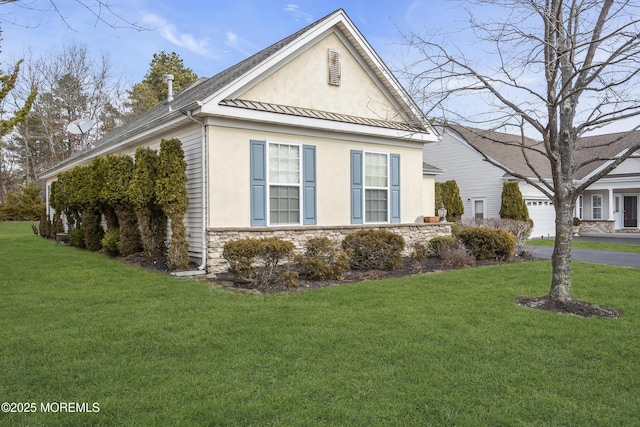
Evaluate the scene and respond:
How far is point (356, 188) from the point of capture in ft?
38.8

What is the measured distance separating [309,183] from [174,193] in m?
3.14

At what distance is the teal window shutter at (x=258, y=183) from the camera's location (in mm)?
10000

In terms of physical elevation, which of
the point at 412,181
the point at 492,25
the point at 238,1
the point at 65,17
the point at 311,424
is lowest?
the point at 311,424

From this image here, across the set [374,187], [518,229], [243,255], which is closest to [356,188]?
[374,187]

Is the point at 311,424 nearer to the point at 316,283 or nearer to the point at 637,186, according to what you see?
the point at 316,283

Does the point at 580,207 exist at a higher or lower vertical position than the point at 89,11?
lower

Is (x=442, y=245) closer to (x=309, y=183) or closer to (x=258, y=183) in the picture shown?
(x=309, y=183)

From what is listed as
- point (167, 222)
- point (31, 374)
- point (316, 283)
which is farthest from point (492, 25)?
point (167, 222)

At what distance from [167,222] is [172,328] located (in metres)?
6.51

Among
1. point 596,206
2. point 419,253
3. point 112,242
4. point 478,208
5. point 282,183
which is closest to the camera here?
point 282,183

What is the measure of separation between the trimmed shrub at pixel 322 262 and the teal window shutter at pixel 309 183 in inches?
67.3

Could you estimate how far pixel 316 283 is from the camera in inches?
337

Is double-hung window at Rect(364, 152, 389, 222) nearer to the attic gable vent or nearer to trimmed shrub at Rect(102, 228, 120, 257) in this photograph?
the attic gable vent

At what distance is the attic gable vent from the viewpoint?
1165 cm
